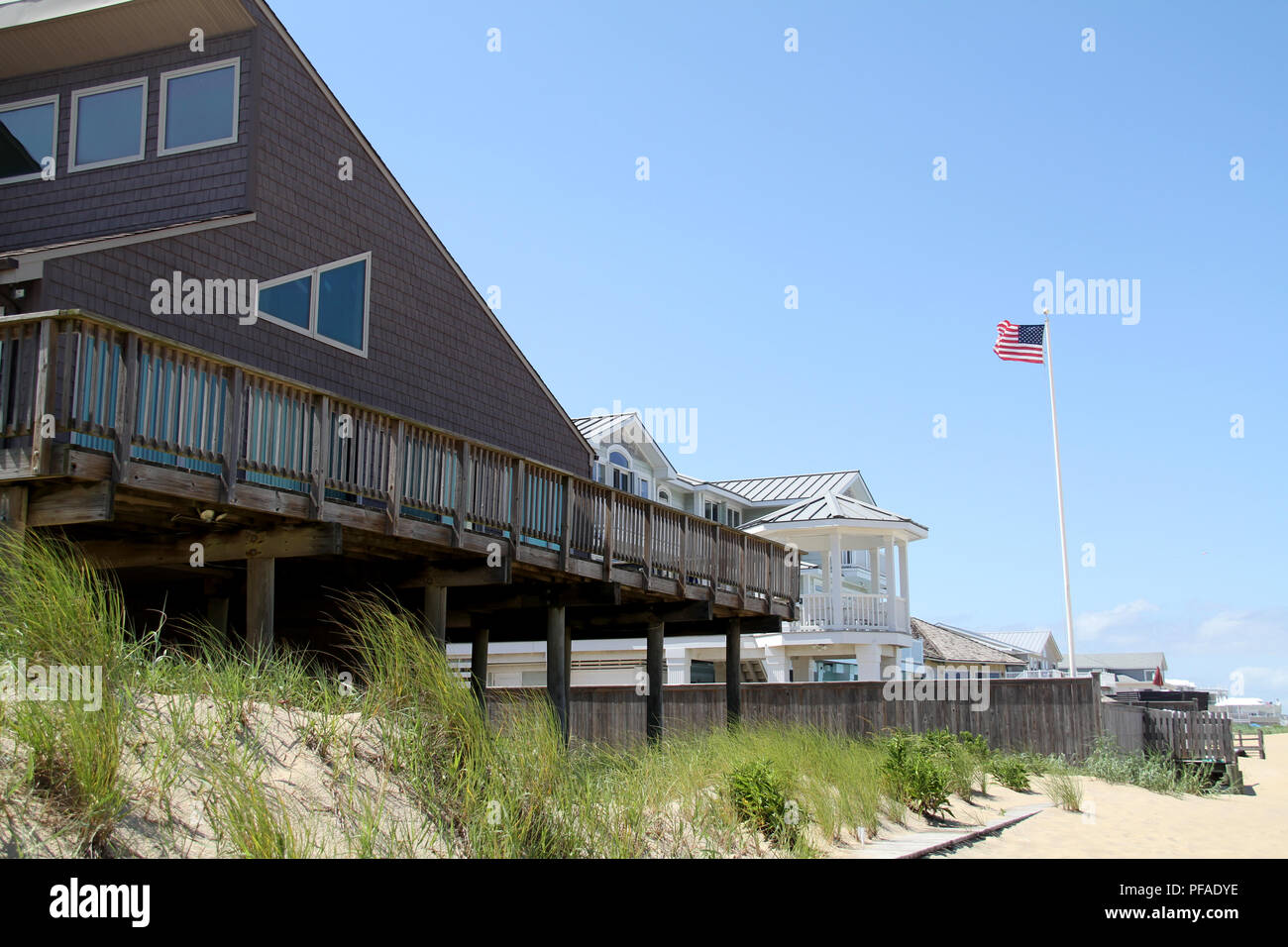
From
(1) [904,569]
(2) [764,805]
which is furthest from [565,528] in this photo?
(1) [904,569]

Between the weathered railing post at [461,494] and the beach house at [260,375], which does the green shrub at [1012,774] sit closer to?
the beach house at [260,375]

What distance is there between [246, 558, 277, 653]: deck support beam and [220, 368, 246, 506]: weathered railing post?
1314mm

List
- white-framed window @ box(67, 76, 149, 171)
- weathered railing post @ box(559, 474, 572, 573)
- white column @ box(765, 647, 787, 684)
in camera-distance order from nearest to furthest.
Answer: weathered railing post @ box(559, 474, 572, 573)
white-framed window @ box(67, 76, 149, 171)
white column @ box(765, 647, 787, 684)

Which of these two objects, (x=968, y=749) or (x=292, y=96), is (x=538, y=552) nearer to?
(x=292, y=96)

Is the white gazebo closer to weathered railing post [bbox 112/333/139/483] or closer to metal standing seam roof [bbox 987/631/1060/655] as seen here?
weathered railing post [bbox 112/333/139/483]

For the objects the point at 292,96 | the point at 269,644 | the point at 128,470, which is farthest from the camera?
the point at 292,96

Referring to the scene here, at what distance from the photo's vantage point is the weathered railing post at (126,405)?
880cm

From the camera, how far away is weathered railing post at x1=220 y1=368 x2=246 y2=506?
31.8 feet

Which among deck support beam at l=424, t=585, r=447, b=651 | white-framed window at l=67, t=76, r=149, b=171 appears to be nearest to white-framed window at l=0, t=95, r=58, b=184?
white-framed window at l=67, t=76, r=149, b=171

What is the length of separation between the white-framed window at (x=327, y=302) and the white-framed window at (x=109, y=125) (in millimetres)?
2457

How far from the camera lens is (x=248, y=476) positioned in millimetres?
13859
